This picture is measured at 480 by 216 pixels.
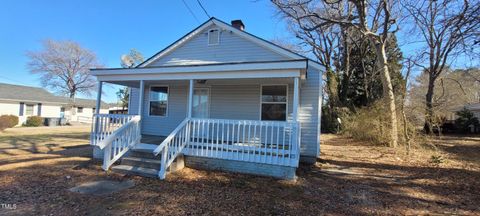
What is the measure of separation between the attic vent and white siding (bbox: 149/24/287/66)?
0.41 feet

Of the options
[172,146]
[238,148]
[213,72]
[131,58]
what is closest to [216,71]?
[213,72]

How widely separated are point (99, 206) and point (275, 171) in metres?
3.78

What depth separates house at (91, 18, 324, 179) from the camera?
602cm

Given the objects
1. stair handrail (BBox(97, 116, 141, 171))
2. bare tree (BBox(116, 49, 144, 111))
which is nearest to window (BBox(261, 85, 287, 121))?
stair handrail (BBox(97, 116, 141, 171))

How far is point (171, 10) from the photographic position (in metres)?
11.8

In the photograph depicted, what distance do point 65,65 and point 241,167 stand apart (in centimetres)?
4403

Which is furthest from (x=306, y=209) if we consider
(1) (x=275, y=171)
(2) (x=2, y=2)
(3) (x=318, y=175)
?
(2) (x=2, y=2)

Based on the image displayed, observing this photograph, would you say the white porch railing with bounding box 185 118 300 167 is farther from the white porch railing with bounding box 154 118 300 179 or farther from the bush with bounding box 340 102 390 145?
the bush with bounding box 340 102 390 145

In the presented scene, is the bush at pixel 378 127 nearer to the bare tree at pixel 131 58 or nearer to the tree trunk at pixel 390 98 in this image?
the tree trunk at pixel 390 98

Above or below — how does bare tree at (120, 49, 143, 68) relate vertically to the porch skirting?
above

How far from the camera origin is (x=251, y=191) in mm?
4895

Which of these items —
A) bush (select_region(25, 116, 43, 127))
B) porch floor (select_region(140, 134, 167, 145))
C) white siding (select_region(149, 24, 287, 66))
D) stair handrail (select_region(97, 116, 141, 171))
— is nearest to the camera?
stair handrail (select_region(97, 116, 141, 171))

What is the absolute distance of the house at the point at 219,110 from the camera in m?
6.02

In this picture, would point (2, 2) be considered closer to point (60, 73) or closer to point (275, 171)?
point (275, 171)
